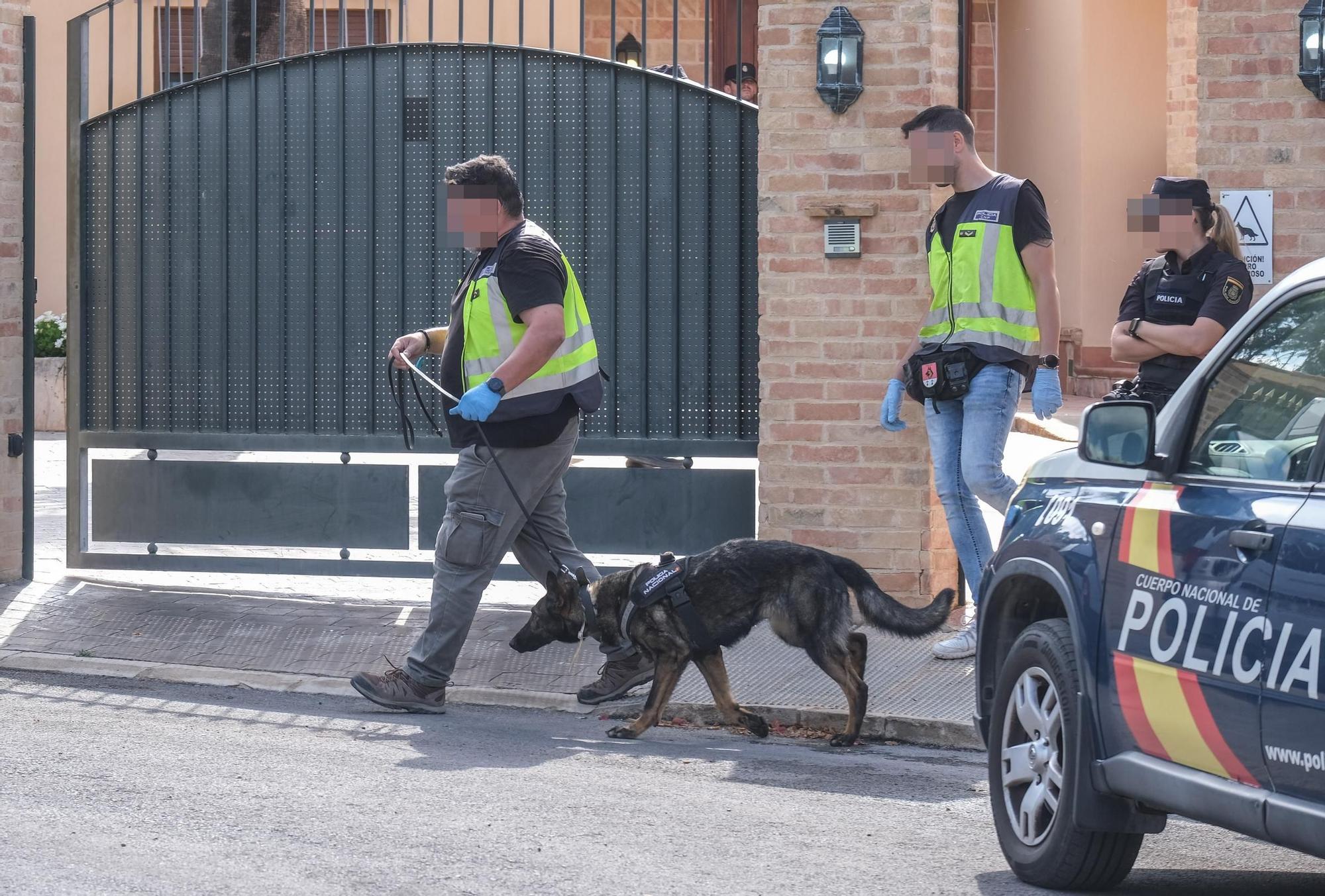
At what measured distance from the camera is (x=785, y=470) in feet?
27.8

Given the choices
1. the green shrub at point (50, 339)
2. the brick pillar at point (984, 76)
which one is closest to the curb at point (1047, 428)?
the brick pillar at point (984, 76)

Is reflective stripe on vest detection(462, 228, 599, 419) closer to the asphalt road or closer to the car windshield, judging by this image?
the asphalt road

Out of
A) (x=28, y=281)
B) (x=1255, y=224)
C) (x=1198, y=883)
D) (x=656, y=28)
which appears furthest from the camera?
(x=656, y=28)

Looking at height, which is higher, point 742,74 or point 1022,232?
point 742,74

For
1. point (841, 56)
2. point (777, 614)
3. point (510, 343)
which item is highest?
point (841, 56)

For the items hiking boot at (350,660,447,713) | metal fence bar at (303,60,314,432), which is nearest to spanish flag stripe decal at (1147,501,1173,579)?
hiking boot at (350,660,447,713)

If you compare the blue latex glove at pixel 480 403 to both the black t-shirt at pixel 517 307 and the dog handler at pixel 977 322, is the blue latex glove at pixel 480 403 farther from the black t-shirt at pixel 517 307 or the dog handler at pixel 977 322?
the dog handler at pixel 977 322

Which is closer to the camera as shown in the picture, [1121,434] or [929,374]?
[1121,434]

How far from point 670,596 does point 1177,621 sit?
276cm

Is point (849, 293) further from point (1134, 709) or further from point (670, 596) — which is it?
point (1134, 709)

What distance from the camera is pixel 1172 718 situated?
13.4 feet

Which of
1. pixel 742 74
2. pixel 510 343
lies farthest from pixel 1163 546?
pixel 742 74

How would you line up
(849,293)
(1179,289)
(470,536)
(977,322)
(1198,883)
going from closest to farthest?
(1198,883) → (1179,289) → (470,536) → (977,322) → (849,293)

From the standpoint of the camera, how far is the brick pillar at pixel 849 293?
8289 mm
